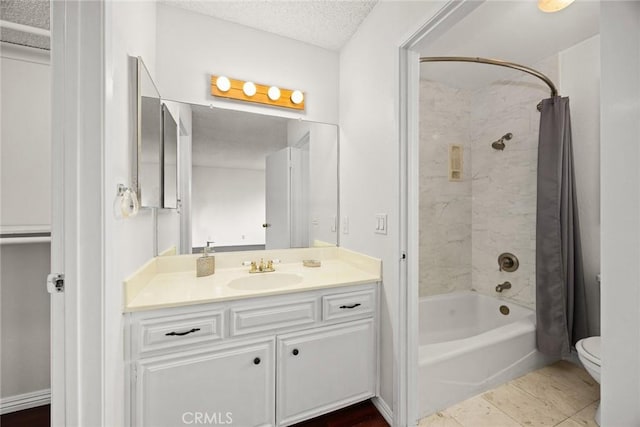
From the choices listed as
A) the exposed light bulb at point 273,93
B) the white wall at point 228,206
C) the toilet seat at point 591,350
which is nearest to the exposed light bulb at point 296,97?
the exposed light bulb at point 273,93

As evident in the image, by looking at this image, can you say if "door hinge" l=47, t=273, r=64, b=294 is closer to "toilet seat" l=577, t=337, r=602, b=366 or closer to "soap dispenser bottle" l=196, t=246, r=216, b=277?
"soap dispenser bottle" l=196, t=246, r=216, b=277

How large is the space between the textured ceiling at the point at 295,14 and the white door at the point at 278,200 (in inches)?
31.6

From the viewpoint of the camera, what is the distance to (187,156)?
1.79 metres

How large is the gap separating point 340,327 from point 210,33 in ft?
6.51

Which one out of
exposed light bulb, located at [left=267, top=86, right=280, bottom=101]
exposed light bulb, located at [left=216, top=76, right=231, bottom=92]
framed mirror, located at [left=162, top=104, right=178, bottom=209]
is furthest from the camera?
exposed light bulb, located at [left=267, top=86, right=280, bottom=101]

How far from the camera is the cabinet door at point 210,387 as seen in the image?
116 cm

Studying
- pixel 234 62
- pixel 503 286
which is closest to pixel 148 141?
pixel 234 62

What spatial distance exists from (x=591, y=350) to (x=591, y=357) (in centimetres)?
7

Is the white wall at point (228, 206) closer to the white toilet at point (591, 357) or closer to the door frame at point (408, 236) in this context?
the door frame at point (408, 236)

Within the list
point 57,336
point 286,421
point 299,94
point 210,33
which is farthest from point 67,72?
point 286,421

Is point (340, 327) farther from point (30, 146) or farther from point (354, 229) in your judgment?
point (30, 146)

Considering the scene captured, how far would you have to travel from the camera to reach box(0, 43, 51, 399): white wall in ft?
4.86

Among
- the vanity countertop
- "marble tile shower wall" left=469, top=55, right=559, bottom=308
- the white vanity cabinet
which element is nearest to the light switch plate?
the vanity countertop

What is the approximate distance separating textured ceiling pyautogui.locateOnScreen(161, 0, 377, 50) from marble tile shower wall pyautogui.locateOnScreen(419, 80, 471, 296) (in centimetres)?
106
